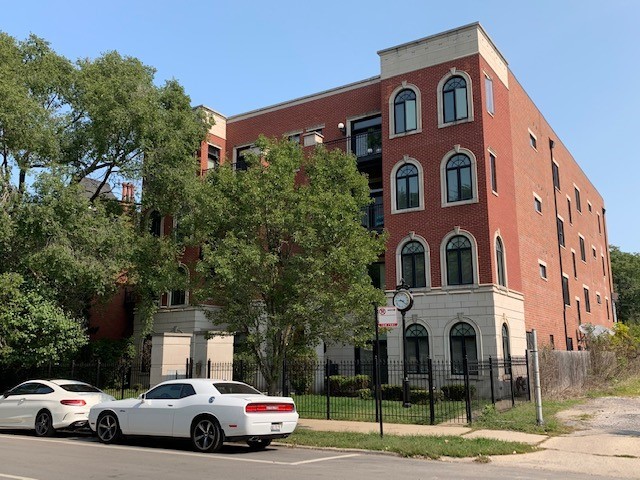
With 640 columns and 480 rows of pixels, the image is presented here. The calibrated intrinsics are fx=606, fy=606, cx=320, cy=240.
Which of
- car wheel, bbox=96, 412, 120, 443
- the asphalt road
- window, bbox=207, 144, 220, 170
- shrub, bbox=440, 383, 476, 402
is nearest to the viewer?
the asphalt road

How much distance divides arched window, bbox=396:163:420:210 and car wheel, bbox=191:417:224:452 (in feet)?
49.6

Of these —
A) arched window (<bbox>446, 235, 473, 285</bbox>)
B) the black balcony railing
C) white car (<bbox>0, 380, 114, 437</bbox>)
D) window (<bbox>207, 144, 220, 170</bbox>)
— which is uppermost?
window (<bbox>207, 144, 220, 170</bbox>)

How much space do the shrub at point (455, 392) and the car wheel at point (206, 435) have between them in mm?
10823

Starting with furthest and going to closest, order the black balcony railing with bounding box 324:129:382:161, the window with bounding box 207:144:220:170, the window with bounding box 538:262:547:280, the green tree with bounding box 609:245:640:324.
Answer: the green tree with bounding box 609:245:640:324, the window with bounding box 207:144:220:170, the window with bounding box 538:262:547:280, the black balcony railing with bounding box 324:129:382:161

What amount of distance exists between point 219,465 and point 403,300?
37.0ft

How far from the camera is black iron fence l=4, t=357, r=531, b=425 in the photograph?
54.1 feet

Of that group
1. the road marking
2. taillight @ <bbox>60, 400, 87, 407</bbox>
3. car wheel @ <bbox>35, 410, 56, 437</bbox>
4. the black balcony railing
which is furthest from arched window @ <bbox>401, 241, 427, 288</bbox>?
car wheel @ <bbox>35, 410, 56, 437</bbox>

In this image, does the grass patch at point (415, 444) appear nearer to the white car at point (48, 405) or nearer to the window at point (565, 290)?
the white car at point (48, 405)

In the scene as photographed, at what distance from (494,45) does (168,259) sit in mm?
16440

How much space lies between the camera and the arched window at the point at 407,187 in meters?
24.5

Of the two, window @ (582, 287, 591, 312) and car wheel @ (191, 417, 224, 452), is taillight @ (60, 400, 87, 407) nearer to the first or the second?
car wheel @ (191, 417, 224, 452)

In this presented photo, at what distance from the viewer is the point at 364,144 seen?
27016 millimetres

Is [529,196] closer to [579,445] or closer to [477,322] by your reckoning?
[477,322]

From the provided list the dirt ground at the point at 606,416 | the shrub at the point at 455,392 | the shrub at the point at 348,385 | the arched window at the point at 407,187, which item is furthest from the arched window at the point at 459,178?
the dirt ground at the point at 606,416
